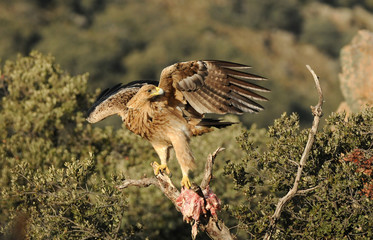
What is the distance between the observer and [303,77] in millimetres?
61625

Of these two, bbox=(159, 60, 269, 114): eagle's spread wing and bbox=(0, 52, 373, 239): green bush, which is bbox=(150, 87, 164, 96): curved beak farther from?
bbox=(0, 52, 373, 239): green bush

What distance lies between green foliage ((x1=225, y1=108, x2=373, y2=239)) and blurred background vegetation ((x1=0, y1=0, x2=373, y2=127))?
38742 mm

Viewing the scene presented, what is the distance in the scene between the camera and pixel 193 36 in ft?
203

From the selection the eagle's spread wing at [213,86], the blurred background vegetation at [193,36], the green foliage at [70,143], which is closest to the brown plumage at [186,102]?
the eagle's spread wing at [213,86]

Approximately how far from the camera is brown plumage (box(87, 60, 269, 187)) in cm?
832

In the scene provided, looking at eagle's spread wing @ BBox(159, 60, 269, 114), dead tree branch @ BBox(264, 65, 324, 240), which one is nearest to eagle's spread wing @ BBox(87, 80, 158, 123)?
eagle's spread wing @ BBox(159, 60, 269, 114)

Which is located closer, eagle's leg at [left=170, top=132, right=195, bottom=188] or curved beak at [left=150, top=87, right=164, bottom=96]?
curved beak at [left=150, top=87, right=164, bottom=96]

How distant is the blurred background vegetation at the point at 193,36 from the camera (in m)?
54.7

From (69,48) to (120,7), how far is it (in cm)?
1673

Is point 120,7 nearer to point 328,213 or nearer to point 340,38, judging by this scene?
point 340,38

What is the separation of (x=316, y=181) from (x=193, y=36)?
2147 inches

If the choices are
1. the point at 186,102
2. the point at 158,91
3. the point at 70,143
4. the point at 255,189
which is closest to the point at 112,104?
the point at 186,102

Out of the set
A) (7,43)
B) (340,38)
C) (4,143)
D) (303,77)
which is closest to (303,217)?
(4,143)

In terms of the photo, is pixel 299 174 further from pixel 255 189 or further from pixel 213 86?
pixel 255 189
